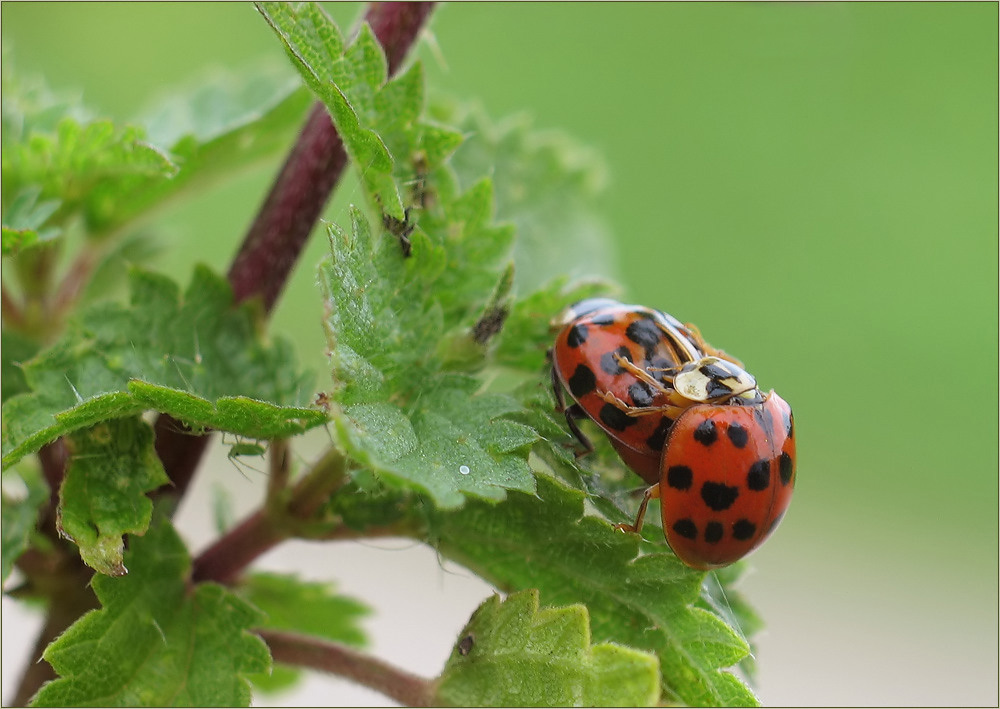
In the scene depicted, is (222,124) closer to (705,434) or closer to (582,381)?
(582,381)

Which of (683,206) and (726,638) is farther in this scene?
(683,206)

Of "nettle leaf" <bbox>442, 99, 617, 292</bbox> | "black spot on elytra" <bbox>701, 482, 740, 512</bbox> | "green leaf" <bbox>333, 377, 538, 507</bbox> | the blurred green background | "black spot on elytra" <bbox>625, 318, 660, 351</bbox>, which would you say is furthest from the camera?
the blurred green background

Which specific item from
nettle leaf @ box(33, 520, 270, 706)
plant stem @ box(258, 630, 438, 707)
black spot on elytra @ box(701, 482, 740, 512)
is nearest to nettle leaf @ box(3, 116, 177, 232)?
nettle leaf @ box(33, 520, 270, 706)

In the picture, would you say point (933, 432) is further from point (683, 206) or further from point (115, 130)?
point (115, 130)

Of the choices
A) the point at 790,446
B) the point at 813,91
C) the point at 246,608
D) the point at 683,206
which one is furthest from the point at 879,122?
the point at 246,608

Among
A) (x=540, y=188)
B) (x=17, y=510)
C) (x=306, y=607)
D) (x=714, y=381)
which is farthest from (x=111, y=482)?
(x=540, y=188)

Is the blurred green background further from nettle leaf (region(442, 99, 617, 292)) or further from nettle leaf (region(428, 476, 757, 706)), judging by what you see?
nettle leaf (region(428, 476, 757, 706))
